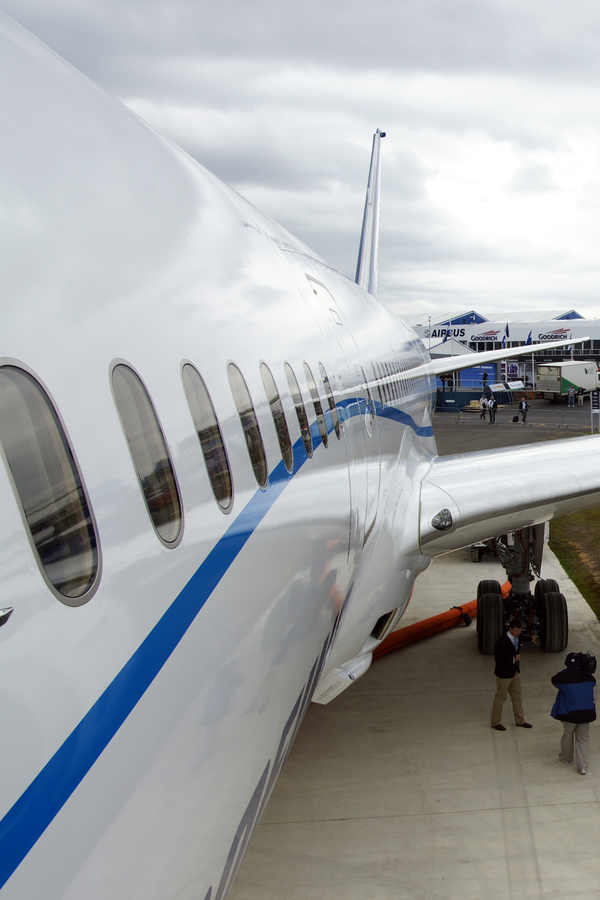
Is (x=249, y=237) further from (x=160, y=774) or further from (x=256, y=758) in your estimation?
(x=160, y=774)

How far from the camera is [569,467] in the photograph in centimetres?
889

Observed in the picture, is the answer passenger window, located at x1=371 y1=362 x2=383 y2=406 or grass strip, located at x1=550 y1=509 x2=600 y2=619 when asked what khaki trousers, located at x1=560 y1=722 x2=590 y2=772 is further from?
grass strip, located at x1=550 y1=509 x2=600 y2=619

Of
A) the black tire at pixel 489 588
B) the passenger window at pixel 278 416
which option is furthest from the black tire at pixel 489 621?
the passenger window at pixel 278 416

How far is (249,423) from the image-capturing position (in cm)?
321

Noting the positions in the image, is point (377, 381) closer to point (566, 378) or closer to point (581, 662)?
point (581, 662)

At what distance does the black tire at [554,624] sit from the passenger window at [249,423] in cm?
795

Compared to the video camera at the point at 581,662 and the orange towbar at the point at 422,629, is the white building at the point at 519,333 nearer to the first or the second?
the orange towbar at the point at 422,629

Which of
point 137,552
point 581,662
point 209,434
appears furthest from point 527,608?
point 137,552

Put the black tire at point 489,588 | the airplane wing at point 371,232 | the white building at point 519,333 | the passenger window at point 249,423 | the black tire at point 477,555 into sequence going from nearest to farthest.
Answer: the passenger window at point 249,423 < the black tire at point 489,588 < the black tire at point 477,555 < the airplane wing at point 371,232 < the white building at point 519,333

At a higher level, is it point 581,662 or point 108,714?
point 108,714

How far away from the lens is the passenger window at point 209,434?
2.56 m

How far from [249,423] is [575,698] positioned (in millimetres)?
5456

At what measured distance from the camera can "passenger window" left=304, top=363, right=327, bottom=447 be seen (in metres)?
4.51

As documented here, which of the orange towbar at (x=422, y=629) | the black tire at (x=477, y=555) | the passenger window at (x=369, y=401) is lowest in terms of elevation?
the black tire at (x=477, y=555)
